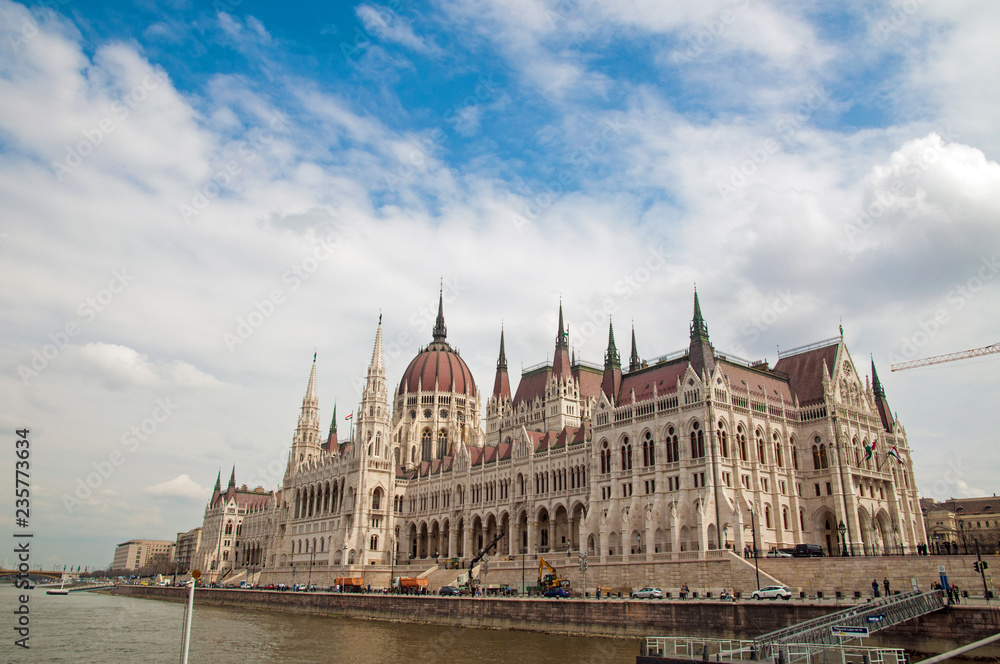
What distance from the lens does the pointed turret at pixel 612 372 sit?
8906 centimetres

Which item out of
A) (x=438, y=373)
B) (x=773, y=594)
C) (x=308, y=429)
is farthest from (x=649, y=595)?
(x=308, y=429)

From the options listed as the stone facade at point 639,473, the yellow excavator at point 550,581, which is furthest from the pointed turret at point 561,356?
the yellow excavator at point 550,581

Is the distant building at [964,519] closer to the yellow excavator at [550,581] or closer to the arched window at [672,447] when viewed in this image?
the arched window at [672,447]

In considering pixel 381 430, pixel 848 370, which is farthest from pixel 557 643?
pixel 381 430


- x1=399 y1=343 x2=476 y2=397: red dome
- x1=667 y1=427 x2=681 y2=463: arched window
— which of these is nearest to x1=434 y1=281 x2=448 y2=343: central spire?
x1=399 y1=343 x2=476 y2=397: red dome

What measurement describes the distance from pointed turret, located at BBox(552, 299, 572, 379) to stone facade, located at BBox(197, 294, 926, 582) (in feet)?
1.11

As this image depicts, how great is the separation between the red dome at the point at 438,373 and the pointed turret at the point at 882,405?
2535 inches

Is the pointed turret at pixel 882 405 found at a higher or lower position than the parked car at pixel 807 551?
higher

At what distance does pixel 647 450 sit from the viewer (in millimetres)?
75875

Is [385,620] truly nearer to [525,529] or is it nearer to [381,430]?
[525,529]

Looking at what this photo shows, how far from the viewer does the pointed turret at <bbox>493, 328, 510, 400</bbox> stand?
119938 millimetres

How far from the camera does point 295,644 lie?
53.2 metres

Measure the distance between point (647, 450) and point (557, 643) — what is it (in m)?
29.8

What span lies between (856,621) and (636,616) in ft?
56.6
